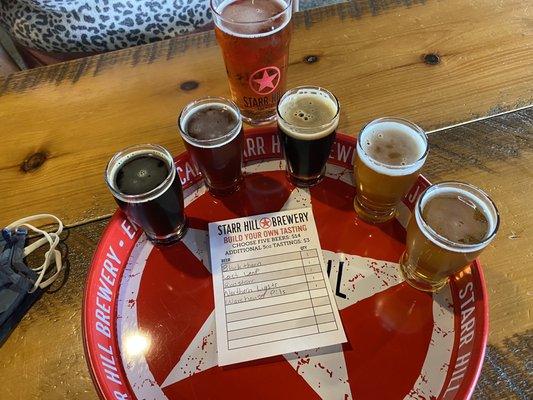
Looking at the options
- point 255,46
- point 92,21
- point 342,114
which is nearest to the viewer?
point 255,46

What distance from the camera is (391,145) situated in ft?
3.28

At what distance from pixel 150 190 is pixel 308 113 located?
1.31 feet

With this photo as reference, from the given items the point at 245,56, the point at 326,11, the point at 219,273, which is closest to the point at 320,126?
the point at 245,56

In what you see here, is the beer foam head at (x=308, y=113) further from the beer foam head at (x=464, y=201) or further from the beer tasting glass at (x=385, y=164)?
the beer foam head at (x=464, y=201)

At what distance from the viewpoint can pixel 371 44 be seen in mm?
1356

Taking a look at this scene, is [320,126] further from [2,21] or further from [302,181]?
[2,21]

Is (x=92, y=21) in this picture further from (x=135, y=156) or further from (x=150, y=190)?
(x=150, y=190)

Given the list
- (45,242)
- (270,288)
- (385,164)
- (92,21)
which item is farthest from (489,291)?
(92,21)

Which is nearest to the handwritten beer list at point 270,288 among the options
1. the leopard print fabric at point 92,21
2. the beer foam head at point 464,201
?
the beer foam head at point 464,201

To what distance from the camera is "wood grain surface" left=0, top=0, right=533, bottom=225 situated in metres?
1.18

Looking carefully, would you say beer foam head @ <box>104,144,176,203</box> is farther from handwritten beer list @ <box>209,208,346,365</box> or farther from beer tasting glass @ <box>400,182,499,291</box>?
beer tasting glass @ <box>400,182,499,291</box>

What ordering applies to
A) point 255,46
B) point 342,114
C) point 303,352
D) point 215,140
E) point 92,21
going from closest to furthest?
point 303,352 < point 215,140 < point 255,46 < point 342,114 < point 92,21

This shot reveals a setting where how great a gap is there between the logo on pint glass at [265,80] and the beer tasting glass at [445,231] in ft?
1.59

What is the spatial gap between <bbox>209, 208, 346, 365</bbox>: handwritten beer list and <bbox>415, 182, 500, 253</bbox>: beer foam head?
0.75 feet
